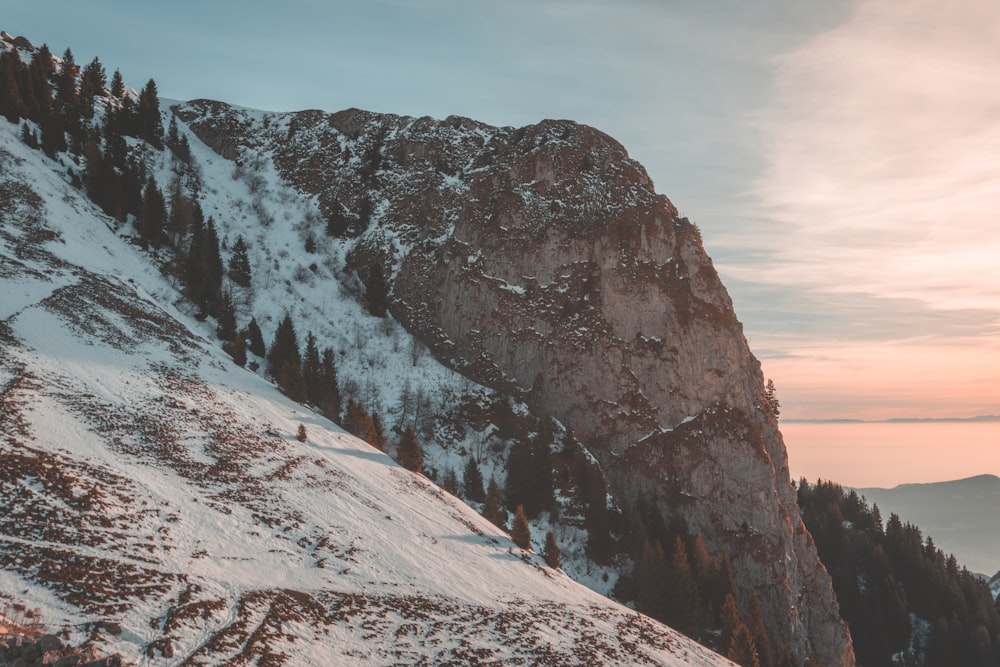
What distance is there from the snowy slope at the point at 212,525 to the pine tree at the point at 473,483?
57.6 feet

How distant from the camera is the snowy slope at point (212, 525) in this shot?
19656mm

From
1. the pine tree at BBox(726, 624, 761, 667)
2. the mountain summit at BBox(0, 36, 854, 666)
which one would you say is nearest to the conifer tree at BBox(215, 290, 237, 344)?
the mountain summit at BBox(0, 36, 854, 666)

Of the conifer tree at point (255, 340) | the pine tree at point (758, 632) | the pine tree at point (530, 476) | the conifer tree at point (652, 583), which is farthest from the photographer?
the conifer tree at point (255, 340)

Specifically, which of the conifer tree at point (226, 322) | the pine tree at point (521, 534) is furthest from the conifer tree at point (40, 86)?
the pine tree at point (521, 534)

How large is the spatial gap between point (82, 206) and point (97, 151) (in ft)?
37.4

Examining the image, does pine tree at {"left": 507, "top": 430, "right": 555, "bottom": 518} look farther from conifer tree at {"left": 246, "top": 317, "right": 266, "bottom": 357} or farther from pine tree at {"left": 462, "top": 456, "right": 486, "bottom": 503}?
conifer tree at {"left": 246, "top": 317, "right": 266, "bottom": 357}

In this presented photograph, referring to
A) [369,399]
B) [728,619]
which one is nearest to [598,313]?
[369,399]

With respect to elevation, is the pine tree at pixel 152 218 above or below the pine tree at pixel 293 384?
above

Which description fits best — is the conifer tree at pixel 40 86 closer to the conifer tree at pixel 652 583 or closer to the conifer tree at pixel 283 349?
the conifer tree at pixel 283 349

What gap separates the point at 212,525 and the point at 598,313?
6327cm

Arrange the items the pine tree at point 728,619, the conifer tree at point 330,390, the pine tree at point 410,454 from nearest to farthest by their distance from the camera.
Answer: the pine tree at point 410,454 → the pine tree at point 728,619 → the conifer tree at point 330,390

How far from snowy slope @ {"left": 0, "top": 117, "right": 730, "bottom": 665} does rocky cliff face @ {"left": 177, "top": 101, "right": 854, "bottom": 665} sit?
3733cm

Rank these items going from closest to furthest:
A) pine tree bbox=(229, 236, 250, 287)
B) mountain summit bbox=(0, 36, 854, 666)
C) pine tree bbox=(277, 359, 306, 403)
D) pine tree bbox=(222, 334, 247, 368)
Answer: mountain summit bbox=(0, 36, 854, 666)
pine tree bbox=(277, 359, 306, 403)
pine tree bbox=(222, 334, 247, 368)
pine tree bbox=(229, 236, 250, 287)

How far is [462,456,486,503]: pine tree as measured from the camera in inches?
2506
